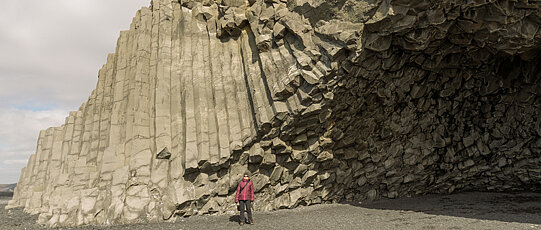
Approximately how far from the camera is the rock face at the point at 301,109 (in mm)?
10828

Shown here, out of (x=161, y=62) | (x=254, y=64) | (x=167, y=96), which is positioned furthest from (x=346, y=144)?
(x=161, y=62)

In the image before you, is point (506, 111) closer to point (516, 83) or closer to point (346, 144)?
point (516, 83)

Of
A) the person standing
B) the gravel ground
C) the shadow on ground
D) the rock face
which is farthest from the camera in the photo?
the rock face

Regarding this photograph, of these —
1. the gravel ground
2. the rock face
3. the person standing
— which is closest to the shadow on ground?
the gravel ground

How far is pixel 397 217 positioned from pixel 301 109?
4.77 metres

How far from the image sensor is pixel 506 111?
590 inches

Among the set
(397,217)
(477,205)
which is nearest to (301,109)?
(397,217)

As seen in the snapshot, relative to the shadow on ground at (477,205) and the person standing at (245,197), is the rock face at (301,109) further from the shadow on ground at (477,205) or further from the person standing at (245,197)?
the person standing at (245,197)

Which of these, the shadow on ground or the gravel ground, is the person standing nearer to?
the gravel ground

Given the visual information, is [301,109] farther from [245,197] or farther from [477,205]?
[477,205]

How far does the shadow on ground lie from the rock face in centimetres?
69

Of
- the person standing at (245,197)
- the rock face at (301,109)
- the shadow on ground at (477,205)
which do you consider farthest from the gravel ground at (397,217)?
the rock face at (301,109)

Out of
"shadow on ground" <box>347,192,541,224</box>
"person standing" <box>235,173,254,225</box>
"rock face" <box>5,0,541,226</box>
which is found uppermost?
"rock face" <box>5,0,541,226</box>

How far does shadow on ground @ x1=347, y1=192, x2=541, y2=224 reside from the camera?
1049 centimetres
